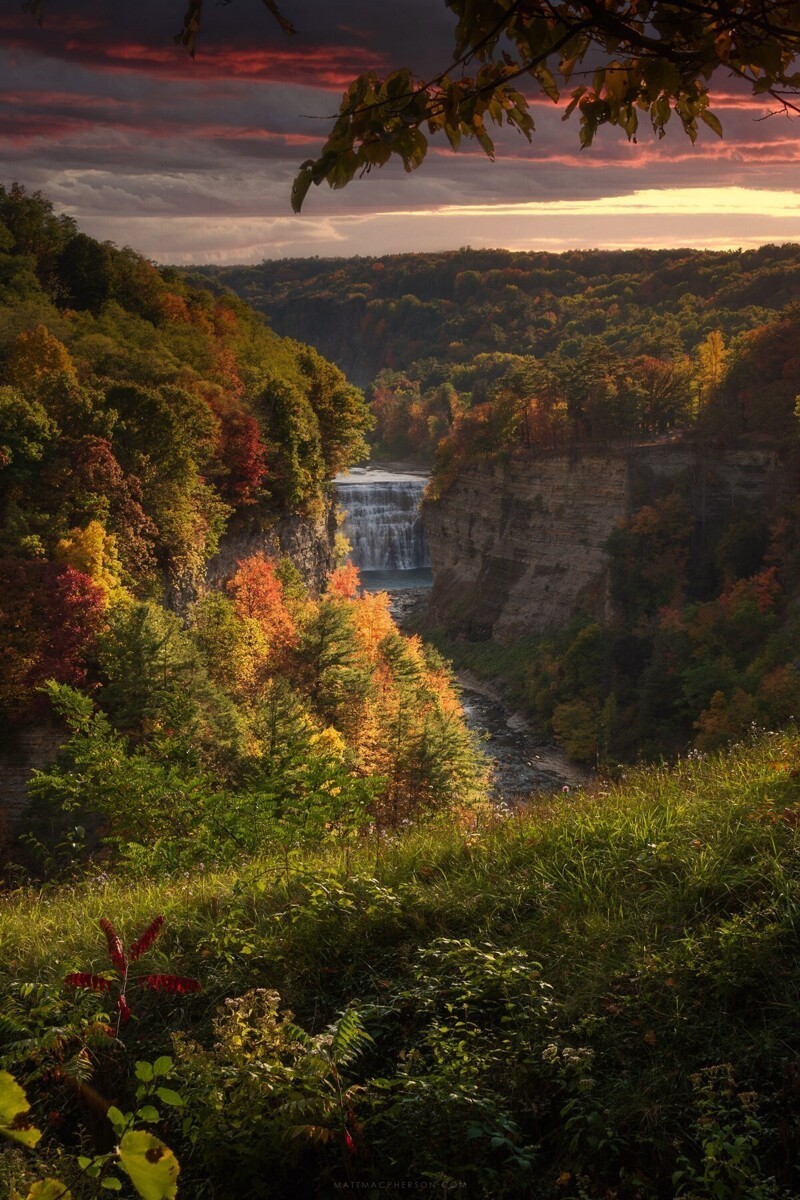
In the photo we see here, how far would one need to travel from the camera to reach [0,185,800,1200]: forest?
4.08m

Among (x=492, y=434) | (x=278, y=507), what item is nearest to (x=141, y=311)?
(x=278, y=507)

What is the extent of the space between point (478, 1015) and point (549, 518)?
204 feet

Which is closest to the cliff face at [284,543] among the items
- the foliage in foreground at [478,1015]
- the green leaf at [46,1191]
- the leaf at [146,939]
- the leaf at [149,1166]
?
the foliage in foreground at [478,1015]

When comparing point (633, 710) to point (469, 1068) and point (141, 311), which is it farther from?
point (469, 1068)

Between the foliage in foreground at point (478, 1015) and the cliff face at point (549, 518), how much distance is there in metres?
52.7

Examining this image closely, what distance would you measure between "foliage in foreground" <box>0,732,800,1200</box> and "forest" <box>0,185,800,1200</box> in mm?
21

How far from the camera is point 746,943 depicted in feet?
15.8

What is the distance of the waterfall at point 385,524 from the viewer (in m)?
85.8

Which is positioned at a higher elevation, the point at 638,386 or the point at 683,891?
the point at 638,386

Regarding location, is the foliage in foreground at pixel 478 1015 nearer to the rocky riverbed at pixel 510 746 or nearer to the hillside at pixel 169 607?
the hillside at pixel 169 607

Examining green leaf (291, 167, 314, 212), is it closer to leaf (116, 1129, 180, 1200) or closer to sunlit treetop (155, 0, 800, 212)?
sunlit treetop (155, 0, 800, 212)

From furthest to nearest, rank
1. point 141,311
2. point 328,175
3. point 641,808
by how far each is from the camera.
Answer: point 141,311 < point 641,808 < point 328,175

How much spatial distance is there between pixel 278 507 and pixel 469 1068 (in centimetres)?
3915

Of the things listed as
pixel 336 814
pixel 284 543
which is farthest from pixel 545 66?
pixel 284 543
